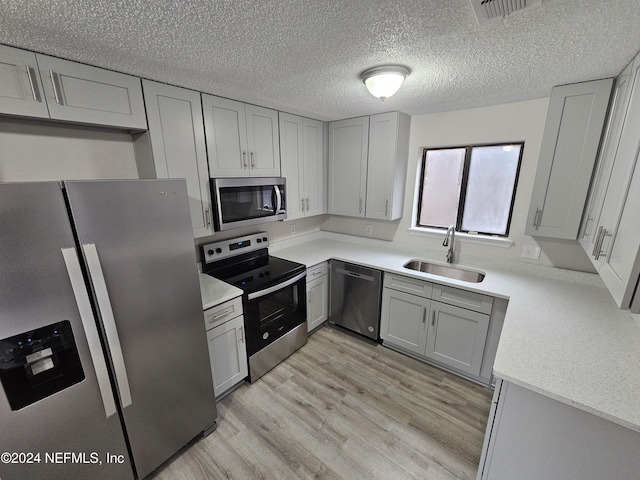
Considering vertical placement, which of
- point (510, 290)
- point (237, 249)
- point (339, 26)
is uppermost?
point (339, 26)

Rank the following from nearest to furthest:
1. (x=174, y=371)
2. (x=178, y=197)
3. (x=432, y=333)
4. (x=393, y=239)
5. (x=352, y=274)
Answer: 1. (x=178, y=197)
2. (x=174, y=371)
3. (x=432, y=333)
4. (x=352, y=274)
5. (x=393, y=239)

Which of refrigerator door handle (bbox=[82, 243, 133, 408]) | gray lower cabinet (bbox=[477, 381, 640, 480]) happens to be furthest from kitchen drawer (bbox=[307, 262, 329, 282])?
gray lower cabinet (bbox=[477, 381, 640, 480])

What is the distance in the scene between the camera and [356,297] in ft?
8.95

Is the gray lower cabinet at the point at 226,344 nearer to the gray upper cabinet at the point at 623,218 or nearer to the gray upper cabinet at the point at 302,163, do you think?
the gray upper cabinet at the point at 302,163

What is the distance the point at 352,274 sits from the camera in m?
2.70

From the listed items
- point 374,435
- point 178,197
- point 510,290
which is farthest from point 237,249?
point 510,290

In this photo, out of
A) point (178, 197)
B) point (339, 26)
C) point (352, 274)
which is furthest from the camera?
point (352, 274)

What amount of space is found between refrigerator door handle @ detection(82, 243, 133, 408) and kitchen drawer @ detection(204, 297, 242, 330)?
50 centimetres

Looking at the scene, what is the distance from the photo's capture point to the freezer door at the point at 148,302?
1.16 m

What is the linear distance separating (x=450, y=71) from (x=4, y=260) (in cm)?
230

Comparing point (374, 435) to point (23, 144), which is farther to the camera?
point (374, 435)

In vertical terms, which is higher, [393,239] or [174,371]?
[393,239]

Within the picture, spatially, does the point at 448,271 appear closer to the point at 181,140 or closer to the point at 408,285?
the point at 408,285

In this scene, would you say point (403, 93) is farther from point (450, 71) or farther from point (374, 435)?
point (374, 435)
